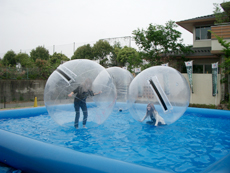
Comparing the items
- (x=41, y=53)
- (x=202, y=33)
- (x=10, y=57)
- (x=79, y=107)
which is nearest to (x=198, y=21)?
(x=202, y=33)

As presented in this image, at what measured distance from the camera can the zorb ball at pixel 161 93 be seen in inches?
225

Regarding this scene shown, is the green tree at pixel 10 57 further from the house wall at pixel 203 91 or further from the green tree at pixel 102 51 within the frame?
the house wall at pixel 203 91

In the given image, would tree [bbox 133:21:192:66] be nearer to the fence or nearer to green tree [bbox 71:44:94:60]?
the fence

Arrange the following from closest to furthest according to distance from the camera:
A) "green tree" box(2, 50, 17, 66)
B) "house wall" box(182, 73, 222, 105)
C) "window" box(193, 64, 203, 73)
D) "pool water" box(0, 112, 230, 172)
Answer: "pool water" box(0, 112, 230, 172)
"house wall" box(182, 73, 222, 105)
"window" box(193, 64, 203, 73)
"green tree" box(2, 50, 17, 66)

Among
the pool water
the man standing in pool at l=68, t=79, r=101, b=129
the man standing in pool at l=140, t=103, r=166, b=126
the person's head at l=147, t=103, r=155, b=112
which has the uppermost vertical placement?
the man standing in pool at l=68, t=79, r=101, b=129

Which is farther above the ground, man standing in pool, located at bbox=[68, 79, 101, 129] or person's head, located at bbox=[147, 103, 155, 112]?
man standing in pool, located at bbox=[68, 79, 101, 129]

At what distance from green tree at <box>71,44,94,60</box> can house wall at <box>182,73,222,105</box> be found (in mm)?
17146

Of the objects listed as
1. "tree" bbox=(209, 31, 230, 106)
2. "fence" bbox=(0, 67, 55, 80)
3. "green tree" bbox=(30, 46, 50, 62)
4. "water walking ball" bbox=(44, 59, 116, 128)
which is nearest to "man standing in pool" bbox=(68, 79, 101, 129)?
"water walking ball" bbox=(44, 59, 116, 128)

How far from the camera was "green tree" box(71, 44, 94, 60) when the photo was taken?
27.3 m

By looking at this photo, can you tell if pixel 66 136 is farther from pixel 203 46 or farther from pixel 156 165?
pixel 203 46

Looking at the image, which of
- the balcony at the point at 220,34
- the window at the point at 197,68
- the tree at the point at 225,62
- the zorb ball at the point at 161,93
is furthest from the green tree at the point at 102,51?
the zorb ball at the point at 161,93

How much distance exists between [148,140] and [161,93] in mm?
1334

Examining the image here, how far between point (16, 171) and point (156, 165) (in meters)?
2.48

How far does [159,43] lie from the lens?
1703 cm
